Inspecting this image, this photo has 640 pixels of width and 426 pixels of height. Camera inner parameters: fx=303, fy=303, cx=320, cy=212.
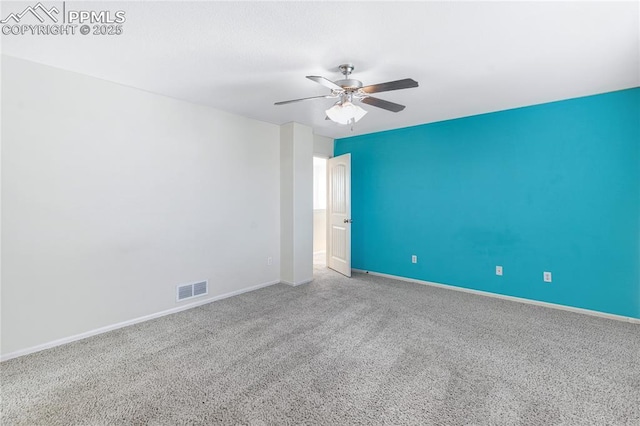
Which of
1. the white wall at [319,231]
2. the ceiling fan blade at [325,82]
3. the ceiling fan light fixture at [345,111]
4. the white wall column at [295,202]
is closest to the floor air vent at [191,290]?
the white wall column at [295,202]

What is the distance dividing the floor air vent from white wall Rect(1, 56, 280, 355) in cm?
8

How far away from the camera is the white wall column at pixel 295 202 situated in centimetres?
450

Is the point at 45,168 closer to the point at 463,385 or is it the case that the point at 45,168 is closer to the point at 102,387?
the point at 102,387

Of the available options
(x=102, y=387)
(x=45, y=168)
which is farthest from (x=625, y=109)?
(x=45, y=168)

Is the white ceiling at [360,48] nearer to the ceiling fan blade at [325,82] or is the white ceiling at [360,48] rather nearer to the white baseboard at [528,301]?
the ceiling fan blade at [325,82]

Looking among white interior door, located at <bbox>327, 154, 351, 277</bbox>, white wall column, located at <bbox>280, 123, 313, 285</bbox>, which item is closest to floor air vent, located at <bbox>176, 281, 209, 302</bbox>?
white wall column, located at <bbox>280, 123, 313, 285</bbox>

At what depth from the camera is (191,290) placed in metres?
3.61

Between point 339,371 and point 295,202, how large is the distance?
266cm

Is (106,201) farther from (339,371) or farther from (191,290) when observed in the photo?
(339,371)

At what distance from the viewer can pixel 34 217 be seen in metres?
2.53

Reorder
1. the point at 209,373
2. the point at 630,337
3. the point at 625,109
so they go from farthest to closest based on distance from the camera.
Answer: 1. the point at 625,109
2. the point at 630,337
3. the point at 209,373

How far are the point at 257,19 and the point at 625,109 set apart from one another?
12.4ft

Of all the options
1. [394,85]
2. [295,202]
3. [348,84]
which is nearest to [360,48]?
[348,84]

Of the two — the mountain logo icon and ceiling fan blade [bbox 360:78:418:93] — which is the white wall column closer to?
ceiling fan blade [bbox 360:78:418:93]
